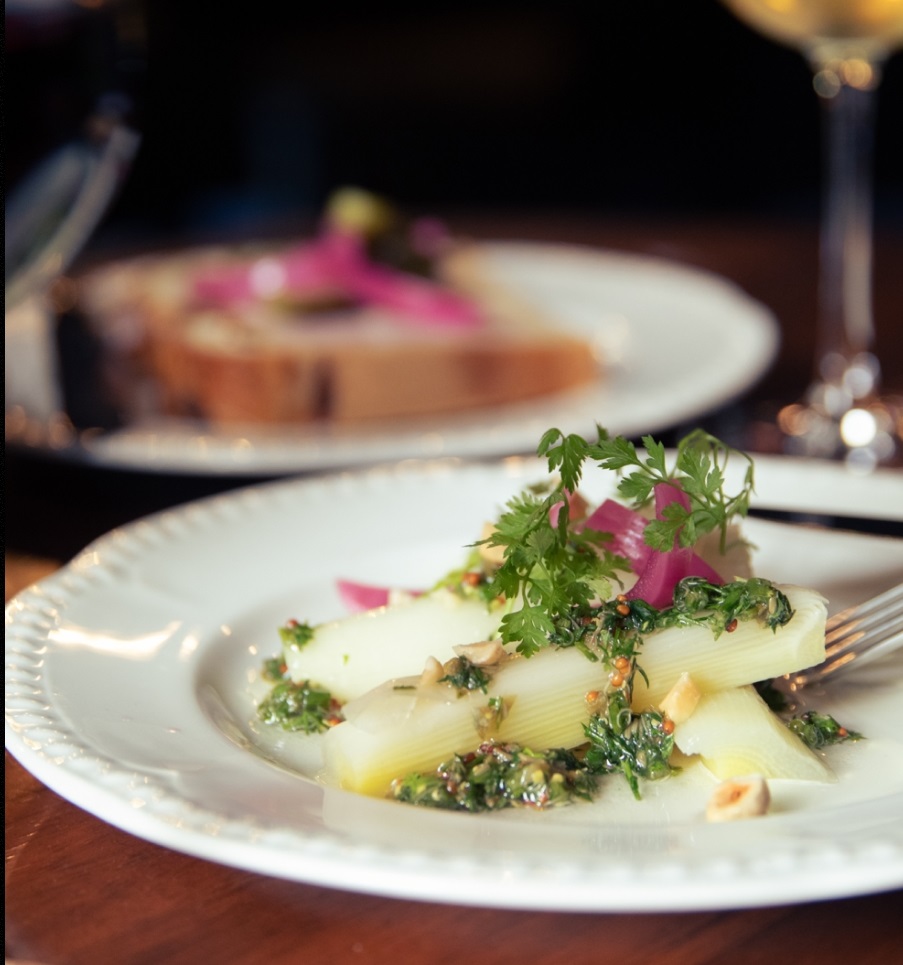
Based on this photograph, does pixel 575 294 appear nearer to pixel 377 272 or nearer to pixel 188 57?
pixel 377 272

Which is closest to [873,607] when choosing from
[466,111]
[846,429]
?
→ [846,429]

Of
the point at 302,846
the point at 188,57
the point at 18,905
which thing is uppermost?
the point at 188,57

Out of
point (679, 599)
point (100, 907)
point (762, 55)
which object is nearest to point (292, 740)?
point (100, 907)

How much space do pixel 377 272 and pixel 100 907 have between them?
6.43 feet

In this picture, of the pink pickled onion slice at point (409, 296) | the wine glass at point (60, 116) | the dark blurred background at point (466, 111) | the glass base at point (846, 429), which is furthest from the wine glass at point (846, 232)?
the dark blurred background at point (466, 111)

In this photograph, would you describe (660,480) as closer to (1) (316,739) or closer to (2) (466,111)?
(1) (316,739)

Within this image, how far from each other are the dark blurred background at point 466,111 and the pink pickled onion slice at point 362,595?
5.31 m

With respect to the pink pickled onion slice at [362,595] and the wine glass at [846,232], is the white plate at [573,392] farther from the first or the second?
the pink pickled onion slice at [362,595]

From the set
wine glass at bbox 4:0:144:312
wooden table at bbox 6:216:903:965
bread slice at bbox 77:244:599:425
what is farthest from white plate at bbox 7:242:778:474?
wooden table at bbox 6:216:903:965

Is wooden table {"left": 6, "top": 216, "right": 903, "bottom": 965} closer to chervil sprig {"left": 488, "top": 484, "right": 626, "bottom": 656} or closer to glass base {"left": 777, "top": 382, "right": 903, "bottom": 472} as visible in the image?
chervil sprig {"left": 488, "top": 484, "right": 626, "bottom": 656}

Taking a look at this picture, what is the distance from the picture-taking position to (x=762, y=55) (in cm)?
650

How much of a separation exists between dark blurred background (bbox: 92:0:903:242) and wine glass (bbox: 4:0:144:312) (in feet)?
13.9

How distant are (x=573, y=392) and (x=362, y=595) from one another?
1206 mm

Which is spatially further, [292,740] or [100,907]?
[292,740]
